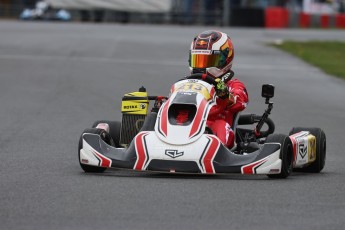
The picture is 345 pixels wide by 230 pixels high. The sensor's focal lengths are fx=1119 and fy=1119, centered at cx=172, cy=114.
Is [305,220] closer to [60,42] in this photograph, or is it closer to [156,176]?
[156,176]

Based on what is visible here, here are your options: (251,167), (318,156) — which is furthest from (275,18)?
(251,167)

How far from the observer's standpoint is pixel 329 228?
6.27 meters

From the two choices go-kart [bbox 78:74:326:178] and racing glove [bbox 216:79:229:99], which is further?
racing glove [bbox 216:79:229:99]

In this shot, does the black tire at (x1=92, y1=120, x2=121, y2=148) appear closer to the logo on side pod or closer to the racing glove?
the racing glove

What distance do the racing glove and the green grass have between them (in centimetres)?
1299

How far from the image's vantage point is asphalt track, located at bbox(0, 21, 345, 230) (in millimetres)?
6617

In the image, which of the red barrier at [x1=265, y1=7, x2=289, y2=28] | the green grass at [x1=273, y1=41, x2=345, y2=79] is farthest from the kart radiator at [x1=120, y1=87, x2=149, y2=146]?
the red barrier at [x1=265, y1=7, x2=289, y2=28]

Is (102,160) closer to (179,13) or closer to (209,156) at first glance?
(209,156)

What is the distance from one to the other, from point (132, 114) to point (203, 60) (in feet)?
2.46

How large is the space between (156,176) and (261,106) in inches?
310

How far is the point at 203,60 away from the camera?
9398 mm

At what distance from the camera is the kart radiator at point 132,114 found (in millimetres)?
9336

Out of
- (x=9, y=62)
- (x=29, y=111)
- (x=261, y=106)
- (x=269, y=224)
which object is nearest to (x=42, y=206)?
(x=269, y=224)

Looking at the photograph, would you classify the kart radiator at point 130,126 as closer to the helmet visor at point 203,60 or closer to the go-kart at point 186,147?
the go-kart at point 186,147
